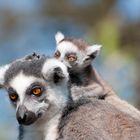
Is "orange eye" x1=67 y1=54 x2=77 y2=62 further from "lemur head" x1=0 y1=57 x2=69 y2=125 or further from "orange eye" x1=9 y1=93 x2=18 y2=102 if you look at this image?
"orange eye" x1=9 y1=93 x2=18 y2=102

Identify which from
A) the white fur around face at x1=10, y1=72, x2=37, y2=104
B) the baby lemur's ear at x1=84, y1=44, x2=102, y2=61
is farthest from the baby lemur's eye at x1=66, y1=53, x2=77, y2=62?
the white fur around face at x1=10, y1=72, x2=37, y2=104

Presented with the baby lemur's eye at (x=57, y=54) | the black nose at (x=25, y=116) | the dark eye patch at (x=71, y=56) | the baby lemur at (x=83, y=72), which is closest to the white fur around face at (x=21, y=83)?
the black nose at (x=25, y=116)

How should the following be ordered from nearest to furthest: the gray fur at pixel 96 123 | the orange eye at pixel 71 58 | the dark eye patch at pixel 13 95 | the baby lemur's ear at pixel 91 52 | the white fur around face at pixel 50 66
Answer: the gray fur at pixel 96 123, the dark eye patch at pixel 13 95, the white fur around face at pixel 50 66, the orange eye at pixel 71 58, the baby lemur's ear at pixel 91 52

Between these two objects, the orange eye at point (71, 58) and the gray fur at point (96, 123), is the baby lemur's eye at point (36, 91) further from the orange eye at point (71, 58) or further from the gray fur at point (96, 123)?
the orange eye at point (71, 58)

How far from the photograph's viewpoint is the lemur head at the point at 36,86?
686cm

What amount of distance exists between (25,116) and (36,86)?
39cm

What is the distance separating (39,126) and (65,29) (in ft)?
31.8

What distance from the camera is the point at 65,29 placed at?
16.7 meters

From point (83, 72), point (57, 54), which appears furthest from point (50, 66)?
point (83, 72)

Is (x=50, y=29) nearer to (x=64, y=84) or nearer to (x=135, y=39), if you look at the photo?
(x=135, y=39)

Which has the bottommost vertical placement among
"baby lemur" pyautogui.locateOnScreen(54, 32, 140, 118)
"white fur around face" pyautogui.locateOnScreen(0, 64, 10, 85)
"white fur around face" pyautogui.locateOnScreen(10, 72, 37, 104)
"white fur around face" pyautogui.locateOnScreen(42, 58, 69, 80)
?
"white fur around face" pyautogui.locateOnScreen(10, 72, 37, 104)

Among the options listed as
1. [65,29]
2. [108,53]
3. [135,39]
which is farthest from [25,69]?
[65,29]

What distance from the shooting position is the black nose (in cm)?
669

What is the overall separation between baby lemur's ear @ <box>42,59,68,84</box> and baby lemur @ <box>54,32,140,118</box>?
0.54 m
